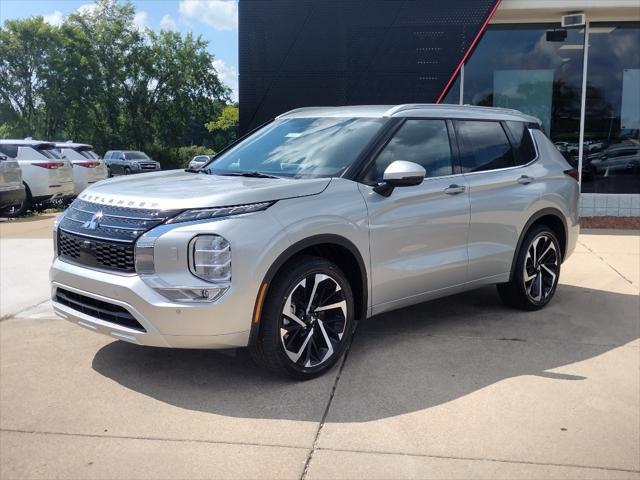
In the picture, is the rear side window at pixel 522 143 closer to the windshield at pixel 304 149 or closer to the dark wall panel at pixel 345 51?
the windshield at pixel 304 149

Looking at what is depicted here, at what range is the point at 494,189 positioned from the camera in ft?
17.3

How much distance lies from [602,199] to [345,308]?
9.56 m

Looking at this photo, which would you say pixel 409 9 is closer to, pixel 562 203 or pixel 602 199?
pixel 602 199

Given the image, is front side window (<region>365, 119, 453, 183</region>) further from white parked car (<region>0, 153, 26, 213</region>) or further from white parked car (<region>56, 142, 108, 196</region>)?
white parked car (<region>56, 142, 108, 196</region>)

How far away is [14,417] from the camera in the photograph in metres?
3.65

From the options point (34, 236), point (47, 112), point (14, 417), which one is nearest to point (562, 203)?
point (14, 417)

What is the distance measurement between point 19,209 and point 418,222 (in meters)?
11.8

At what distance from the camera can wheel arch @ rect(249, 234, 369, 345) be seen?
375 centimetres

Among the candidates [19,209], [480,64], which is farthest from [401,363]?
[19,209]

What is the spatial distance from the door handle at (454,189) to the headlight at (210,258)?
→ 6.49ft

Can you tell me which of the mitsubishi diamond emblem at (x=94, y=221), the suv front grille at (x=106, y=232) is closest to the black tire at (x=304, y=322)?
the suv front grille at (x=106, y=232)

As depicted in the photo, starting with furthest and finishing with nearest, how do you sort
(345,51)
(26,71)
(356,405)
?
(26,71) < (345,51) < (356,405)

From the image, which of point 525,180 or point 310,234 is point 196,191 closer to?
point 310,234

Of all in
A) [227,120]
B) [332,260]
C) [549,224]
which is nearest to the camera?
[332,260]
